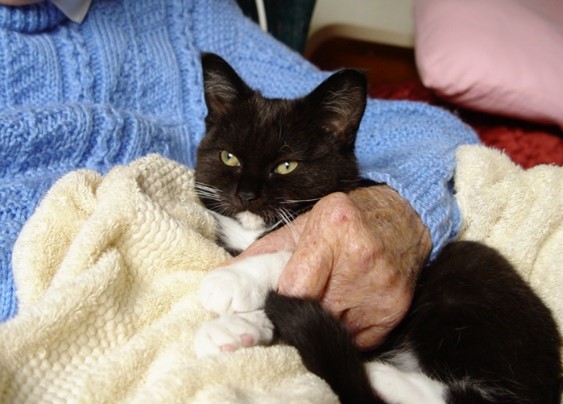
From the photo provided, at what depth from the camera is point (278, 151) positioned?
1.13 m

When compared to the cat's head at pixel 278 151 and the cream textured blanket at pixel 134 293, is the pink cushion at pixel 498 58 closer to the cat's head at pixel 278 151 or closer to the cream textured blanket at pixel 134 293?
the cream textured blanket at pixel 134 293

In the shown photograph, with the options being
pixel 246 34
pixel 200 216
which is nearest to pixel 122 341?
pixel 200 216

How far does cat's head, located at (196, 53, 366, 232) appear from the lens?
1097mm

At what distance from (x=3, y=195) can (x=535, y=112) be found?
144 centimetres

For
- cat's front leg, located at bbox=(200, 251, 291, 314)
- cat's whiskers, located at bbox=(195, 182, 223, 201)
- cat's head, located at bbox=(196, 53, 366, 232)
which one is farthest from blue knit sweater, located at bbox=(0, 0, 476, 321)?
cat's front leg, located at bbox=(200, 251, 291, 314)

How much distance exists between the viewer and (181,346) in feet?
2.45

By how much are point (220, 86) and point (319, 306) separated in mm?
609

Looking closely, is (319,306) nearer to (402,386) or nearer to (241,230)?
(402,386)

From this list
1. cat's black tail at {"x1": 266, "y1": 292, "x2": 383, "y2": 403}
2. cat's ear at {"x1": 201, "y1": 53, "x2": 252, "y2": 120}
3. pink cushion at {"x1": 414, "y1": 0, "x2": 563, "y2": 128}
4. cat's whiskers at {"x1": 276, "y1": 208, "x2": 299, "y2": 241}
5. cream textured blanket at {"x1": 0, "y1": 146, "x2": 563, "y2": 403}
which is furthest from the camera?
pink cushion at {"x1": 414, "y1": 0, "x2": 563, "y2": 128}

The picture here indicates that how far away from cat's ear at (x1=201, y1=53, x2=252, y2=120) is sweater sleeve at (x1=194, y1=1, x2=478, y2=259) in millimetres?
336

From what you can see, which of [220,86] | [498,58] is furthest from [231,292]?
[498,58]

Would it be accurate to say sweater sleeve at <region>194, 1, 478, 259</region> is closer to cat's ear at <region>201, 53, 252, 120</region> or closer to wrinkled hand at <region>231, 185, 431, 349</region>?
wrinkled hand at <region>231, 185, 431, 349</region>

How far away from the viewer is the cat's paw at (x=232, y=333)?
0.73 metres

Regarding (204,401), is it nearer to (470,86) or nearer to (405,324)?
(405,324)
